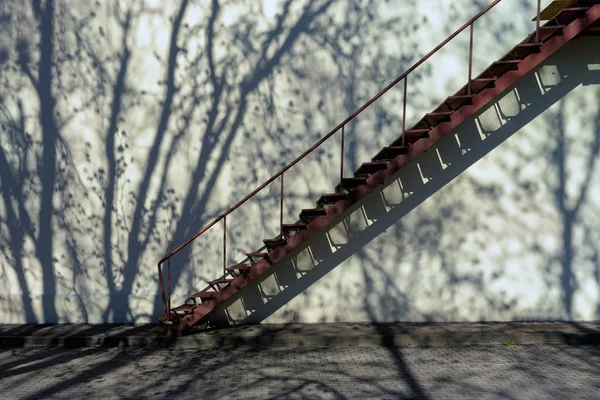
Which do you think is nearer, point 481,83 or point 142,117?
point 481,83

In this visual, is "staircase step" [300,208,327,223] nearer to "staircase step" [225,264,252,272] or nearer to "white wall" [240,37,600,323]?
"white wall" [240,37,600,323]

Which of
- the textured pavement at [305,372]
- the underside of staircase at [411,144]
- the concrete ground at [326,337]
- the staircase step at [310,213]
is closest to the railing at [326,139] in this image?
the underside of staircase at [411,144]

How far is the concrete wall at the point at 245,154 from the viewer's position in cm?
1093

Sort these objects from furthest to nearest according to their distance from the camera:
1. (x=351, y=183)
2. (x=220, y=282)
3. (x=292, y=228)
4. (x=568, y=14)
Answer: (x=220, y=282), (x=292, y=228), (x=351, y=183), (x=568, y=14)

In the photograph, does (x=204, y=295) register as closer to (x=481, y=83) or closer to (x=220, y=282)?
(x=220, y=282)

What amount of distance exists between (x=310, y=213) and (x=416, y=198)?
6.15ft

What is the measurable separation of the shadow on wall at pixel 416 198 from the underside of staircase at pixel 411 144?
0.42 m

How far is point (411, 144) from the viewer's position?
396 inches

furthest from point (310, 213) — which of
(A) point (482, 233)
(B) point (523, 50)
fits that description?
(B) point (523, 50)

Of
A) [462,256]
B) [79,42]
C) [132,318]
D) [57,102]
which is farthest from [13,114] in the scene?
[462,256]

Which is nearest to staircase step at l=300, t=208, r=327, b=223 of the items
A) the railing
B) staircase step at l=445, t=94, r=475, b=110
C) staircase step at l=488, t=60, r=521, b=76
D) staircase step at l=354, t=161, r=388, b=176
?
the railing

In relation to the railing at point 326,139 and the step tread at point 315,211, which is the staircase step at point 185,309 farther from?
the step tread at point 315,211

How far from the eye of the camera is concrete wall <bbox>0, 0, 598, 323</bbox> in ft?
35.9

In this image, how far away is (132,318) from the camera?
1130 centimetres
